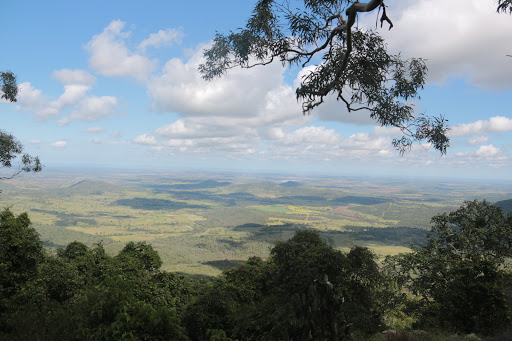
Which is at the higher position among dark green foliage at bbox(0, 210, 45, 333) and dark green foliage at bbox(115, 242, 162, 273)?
dark green foliage at bbox(0, 210, 45, 333)

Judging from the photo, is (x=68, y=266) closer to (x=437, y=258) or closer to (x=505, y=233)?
(x=437, y=258)

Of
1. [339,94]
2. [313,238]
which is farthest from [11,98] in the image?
[313,238]

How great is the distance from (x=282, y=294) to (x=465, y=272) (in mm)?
9214

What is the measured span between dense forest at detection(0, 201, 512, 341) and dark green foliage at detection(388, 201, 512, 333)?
0.06m

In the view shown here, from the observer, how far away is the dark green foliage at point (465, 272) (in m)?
11.0

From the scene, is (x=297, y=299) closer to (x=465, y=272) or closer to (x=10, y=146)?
(x=465, y=272)

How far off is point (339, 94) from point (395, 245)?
109891 mm

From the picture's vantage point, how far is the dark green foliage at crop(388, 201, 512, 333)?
1105 cm

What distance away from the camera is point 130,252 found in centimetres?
2305

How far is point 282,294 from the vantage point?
13812mm

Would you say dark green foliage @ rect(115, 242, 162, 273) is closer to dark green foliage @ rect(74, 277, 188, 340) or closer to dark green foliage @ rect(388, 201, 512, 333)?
dark green foliage @ rect(74, 277, 188, 340)

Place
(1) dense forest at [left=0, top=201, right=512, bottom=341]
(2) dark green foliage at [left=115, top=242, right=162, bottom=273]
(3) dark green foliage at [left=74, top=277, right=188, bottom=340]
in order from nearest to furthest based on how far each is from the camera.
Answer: (3) dark green foliage at [left=74, top=277, right=188, bottom=340]
(1) dense forest at [left=0, top=201, right=512, bottom=341]
(2) dark green foliage at [left=115, top=242, right=162, bottom=273]

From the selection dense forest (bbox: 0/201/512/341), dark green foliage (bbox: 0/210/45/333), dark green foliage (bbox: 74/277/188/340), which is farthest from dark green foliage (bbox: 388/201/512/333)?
dark green foliage (bbox: 0/210/45/333)

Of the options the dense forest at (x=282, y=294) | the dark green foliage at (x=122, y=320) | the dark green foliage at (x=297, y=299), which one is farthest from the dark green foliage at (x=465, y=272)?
the dark green foliage at (x=122, y=320)
